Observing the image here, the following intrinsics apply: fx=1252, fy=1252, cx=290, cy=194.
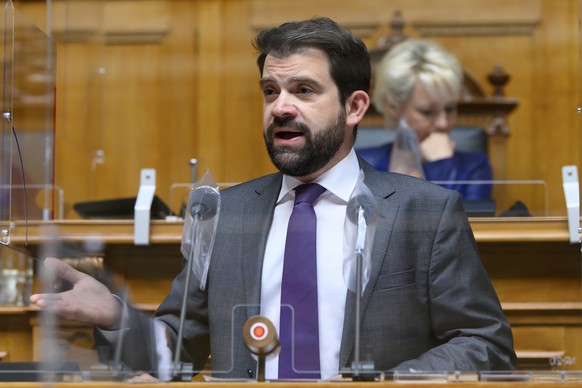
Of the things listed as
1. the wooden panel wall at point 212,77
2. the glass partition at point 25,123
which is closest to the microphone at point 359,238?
the glass partition at point 25,123

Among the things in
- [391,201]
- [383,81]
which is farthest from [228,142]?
[391,201]

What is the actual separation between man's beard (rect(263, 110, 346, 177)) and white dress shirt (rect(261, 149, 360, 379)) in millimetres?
34

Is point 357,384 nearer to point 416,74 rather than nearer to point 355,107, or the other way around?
point 355,107

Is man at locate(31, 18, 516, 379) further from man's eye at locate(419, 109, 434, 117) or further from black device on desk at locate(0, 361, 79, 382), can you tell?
man's eye at locate(419, 109, 434, 117)

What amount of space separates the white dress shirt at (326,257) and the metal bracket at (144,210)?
533mm

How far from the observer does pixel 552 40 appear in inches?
170

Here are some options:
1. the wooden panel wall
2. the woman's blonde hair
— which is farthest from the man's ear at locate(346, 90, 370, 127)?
the wooden panel wall

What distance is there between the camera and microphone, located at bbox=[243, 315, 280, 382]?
1856mm

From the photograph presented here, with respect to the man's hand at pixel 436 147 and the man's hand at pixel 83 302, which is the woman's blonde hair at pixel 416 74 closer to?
the man's hand at pixel 436 147

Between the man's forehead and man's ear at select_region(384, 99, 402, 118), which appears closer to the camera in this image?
the man's forehead

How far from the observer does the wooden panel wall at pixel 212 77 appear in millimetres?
4227

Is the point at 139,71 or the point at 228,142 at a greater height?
the point at 139,71

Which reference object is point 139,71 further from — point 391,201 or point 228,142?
point 391,201

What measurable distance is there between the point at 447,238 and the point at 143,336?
1.91 feet
